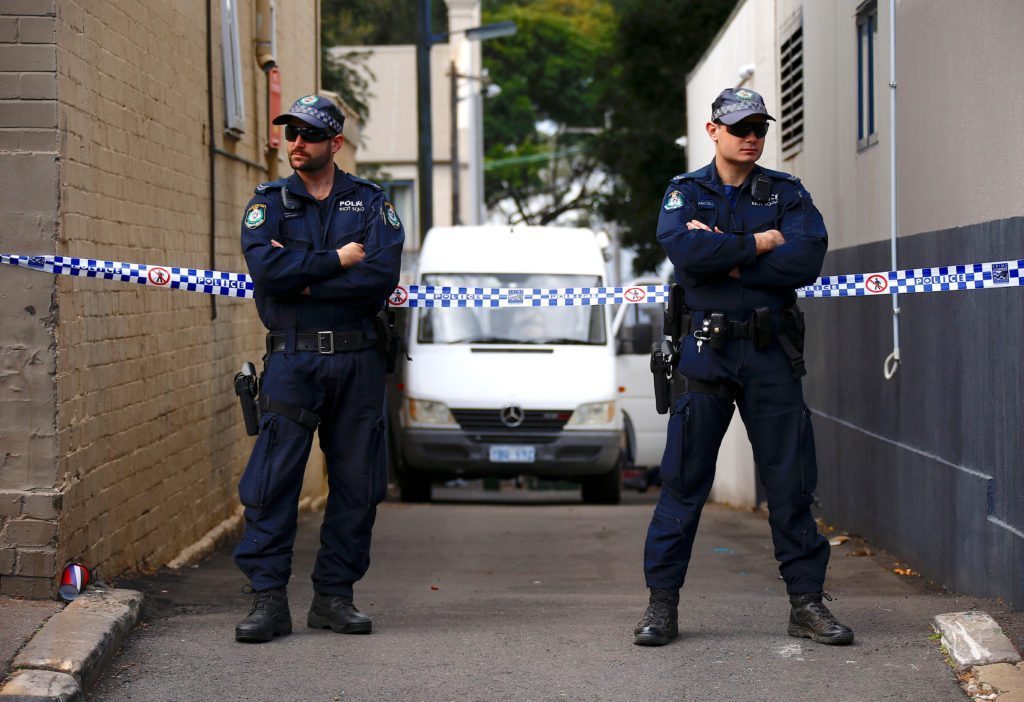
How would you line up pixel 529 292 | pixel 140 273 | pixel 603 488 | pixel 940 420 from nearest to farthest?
1. pixel 140 273
2. pixel 940 420
3. pixel 529 292
4. pixel 603 488

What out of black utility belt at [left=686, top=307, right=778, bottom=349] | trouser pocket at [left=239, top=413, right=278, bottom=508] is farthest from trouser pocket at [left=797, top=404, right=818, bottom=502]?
trouser pocket at [left=239, top=413, right=278, bottom=508]

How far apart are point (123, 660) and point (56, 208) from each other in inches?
71.9

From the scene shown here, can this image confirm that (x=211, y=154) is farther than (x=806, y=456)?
Yes

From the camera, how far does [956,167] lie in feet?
22.4

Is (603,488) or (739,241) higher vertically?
(739,241)

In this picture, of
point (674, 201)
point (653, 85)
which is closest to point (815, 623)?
point (674, 201)

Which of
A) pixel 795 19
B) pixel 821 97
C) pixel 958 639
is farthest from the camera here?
pixel 795 19

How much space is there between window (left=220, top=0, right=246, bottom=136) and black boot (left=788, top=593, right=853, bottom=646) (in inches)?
208

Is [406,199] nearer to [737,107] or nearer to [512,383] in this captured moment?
[512,383]

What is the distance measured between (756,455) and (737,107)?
52.6 inches

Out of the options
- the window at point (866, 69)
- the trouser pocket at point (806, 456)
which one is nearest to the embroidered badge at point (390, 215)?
the trouser pocket at point (806, 456)

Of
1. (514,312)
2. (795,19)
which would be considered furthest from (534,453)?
(795,19)

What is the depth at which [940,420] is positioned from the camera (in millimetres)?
Result: 7172

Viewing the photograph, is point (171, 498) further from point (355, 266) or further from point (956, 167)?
point (956, 167)
